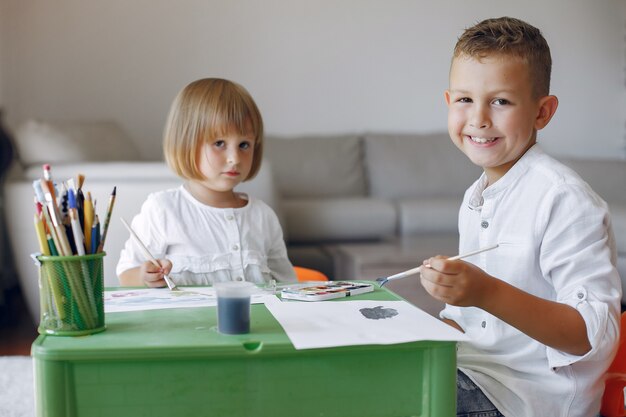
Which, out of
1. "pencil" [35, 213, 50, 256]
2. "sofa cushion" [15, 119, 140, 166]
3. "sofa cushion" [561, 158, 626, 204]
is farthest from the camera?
"sofa cushion" [561, 158, 626, 204]

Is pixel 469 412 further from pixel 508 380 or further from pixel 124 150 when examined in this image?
pixel 124 150

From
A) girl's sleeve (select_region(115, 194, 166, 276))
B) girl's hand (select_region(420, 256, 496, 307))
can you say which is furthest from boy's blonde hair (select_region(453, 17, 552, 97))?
girl's sleeve (select_region(115, 194, 166, 276))

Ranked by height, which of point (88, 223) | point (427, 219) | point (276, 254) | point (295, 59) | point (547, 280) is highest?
point (295, 59)

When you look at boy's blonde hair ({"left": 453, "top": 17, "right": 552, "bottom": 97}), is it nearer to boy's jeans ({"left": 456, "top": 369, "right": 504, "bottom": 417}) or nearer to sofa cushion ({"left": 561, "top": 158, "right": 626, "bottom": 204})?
boy's jeans ({"left": 456, "top": 369, "right": 504, "bottom": 417})

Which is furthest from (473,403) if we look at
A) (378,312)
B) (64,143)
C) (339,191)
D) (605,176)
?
(605,176)

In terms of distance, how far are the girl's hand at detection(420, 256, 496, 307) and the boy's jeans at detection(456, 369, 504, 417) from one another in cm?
18

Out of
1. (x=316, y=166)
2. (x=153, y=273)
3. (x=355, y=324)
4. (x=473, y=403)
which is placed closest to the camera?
(x=355, y=324)

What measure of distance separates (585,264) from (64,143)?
7.32ft

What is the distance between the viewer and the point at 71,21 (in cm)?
389

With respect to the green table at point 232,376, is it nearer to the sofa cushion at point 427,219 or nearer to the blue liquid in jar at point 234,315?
the blue liquid in jar at point 234,315

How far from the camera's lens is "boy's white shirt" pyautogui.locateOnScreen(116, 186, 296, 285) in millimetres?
1603

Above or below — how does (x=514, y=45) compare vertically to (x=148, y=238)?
above

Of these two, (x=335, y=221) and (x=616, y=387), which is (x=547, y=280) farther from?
(x=335, y=221)

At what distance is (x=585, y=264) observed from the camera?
40.6 inches
